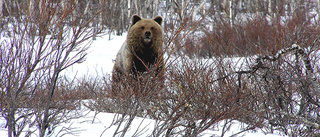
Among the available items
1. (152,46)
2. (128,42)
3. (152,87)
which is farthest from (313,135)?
(128,42)

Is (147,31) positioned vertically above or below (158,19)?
below

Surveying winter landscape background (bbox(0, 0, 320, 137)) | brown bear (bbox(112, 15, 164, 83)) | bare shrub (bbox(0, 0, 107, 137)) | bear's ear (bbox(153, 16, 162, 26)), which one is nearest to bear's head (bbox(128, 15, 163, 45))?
brown bear (bbox(112, 15, 164, 83))

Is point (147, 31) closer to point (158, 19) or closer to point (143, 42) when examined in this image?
point (143, 42)

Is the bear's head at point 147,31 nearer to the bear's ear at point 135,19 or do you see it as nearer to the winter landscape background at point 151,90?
A: the bear's ear at point 135,19

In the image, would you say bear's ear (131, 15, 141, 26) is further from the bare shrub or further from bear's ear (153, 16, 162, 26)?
the bare shrub

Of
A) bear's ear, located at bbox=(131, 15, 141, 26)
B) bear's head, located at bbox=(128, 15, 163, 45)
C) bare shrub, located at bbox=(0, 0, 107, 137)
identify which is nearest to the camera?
bare shrub, located at bbox=(0, 0, 107, 137)

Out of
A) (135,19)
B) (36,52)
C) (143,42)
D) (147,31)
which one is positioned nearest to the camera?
(36,52)

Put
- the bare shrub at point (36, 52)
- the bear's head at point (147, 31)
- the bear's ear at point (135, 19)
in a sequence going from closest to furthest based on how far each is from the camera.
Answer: the bare shrub at point (36, 52), the bear's head at point (147, 31), the bear's ear at point (135, 19)

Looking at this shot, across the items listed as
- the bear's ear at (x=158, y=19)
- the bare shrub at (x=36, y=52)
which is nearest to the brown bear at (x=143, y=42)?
the bear's ear at (x=158, y=19)

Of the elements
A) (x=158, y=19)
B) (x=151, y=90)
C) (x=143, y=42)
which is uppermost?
(x=158, y=19)

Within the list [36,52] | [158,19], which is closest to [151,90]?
[36,52]

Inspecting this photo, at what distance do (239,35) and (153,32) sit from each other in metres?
5.74

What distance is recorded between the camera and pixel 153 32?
510 centimetres

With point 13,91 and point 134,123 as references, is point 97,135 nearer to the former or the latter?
point 134,123
